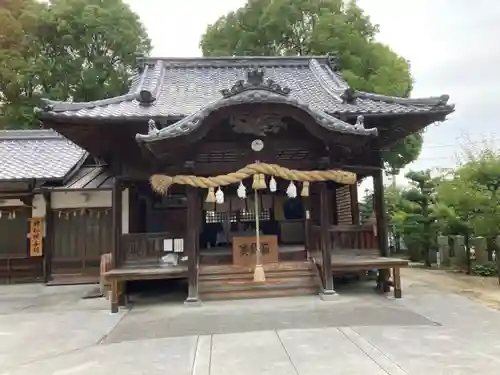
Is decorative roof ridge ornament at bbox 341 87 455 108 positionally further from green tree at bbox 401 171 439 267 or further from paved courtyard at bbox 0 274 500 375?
green tree at bbox 401 171 439 267

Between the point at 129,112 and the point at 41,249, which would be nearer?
the point at 129,112

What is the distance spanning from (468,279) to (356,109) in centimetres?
701

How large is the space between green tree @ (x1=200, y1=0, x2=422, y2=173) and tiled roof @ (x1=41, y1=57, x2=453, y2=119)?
4311mm

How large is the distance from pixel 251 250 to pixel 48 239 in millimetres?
6659

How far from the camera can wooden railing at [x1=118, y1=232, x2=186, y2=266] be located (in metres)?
9.24

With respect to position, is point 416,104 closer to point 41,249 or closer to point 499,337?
point 499,337

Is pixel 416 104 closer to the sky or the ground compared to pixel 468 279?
closer to the sky

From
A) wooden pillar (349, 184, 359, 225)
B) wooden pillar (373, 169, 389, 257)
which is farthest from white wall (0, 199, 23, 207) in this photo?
wooden pillar (373, 169, 389, 257)

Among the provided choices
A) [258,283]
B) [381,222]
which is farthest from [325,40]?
[258,283]

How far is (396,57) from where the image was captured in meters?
19.8

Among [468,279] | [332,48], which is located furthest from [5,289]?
[332,48]

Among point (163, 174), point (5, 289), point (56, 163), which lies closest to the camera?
point (163, 174)

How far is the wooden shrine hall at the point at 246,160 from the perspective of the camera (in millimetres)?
8266

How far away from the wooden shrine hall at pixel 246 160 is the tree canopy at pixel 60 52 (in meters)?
12.2
